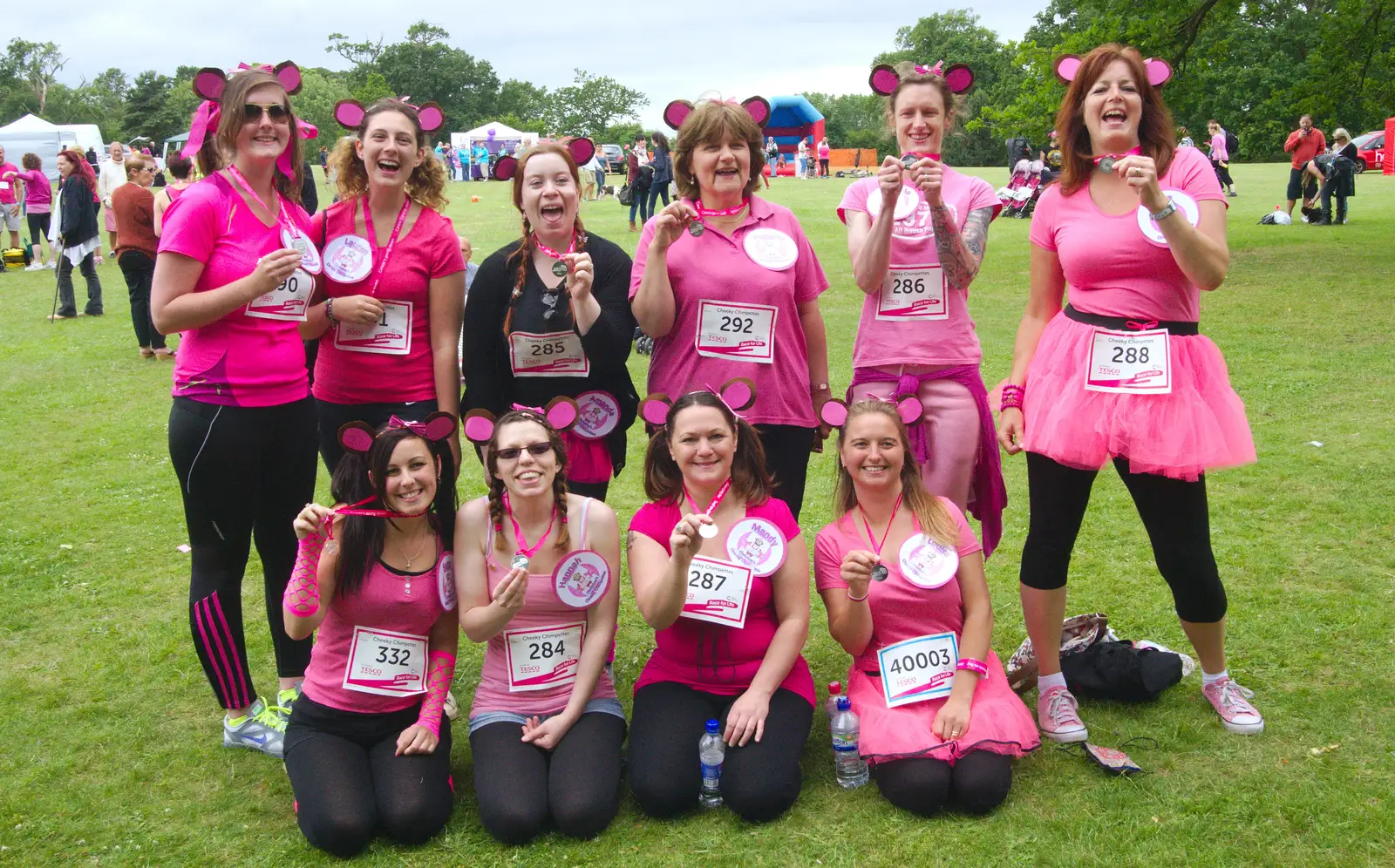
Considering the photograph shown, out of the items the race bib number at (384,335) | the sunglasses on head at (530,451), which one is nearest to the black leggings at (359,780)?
the sunglasses on head at (530,451)

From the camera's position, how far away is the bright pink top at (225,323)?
3010 millimetres

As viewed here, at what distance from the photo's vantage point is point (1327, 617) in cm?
404

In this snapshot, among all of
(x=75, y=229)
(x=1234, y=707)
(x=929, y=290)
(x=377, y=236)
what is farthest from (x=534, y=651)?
(x=75, y=229)

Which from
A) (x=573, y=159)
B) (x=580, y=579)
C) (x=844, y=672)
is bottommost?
(x=844, y=672)

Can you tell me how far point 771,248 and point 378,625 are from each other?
167 cm

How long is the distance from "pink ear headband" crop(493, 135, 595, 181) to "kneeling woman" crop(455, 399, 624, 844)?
871mm

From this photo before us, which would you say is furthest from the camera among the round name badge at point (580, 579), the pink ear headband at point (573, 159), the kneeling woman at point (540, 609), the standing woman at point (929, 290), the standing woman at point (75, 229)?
the standing woman at point (75, 229)

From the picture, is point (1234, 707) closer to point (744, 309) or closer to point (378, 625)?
point (744, 309)

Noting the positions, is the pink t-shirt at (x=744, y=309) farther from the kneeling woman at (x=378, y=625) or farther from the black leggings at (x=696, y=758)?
the black leggings at (x=696, y=758)

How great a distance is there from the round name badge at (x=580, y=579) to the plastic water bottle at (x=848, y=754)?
2.70 feet

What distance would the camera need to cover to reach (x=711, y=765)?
3.03 meters

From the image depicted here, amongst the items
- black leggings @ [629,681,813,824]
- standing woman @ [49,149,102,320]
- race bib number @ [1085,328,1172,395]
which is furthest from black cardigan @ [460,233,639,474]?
standing woman @ [49,149,102,320]

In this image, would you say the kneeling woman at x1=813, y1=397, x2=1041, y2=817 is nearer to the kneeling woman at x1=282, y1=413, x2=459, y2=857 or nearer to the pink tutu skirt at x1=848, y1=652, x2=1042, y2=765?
the pink tutu skirt at x1=848, y1=652, x2=1042, y2=765

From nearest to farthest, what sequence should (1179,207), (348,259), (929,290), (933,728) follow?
(1179,207)
(933,728)
(348,259)
(929,290)
